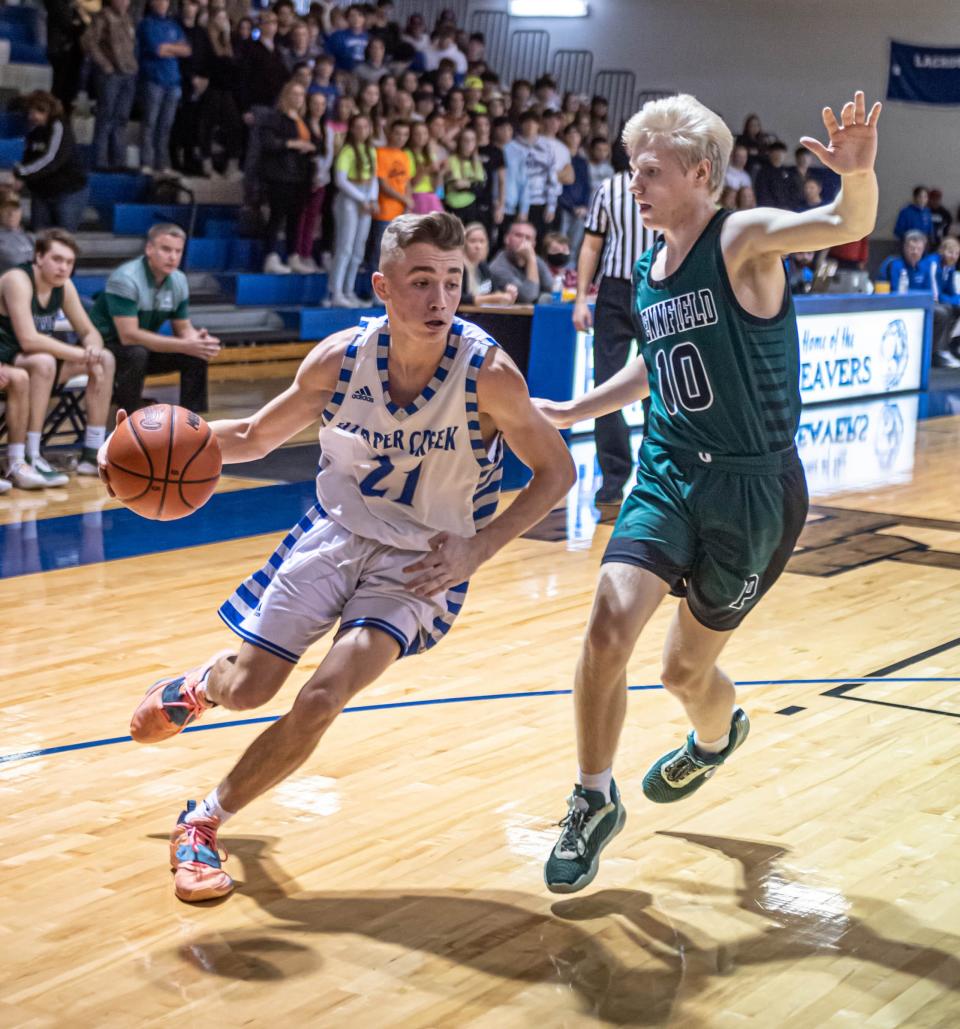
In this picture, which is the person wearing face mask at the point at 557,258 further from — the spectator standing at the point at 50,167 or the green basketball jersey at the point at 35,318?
the green basketball jersey at the point at 35,318

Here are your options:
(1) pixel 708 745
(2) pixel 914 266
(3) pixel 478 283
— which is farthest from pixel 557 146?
(1) pixel 708 745

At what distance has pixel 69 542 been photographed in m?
7.10

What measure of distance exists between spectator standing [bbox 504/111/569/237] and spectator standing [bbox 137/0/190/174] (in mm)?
3397

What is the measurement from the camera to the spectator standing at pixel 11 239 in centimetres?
925

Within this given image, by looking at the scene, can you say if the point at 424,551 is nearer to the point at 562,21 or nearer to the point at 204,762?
the point at 204,762

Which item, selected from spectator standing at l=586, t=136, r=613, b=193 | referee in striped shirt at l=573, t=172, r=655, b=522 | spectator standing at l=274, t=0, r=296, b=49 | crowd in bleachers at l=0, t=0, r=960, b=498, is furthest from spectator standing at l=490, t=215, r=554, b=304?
spectator standing at l=586, t=136, r=613, b=193

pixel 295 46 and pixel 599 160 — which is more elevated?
pixel 295 46

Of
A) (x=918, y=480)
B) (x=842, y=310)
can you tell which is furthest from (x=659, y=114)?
(x=842, y=310)

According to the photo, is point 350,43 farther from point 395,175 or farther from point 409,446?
point 409,446

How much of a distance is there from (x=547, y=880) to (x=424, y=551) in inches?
30.6

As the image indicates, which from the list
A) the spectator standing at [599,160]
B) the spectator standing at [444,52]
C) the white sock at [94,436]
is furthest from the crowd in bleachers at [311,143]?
the white sock at [94,436]

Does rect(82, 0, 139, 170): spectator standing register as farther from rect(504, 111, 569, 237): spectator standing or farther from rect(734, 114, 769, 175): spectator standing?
rect(734, 114, 769, 175): spectator standing

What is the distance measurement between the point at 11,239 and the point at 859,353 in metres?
7.19

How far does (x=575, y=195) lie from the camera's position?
53.2 ft
